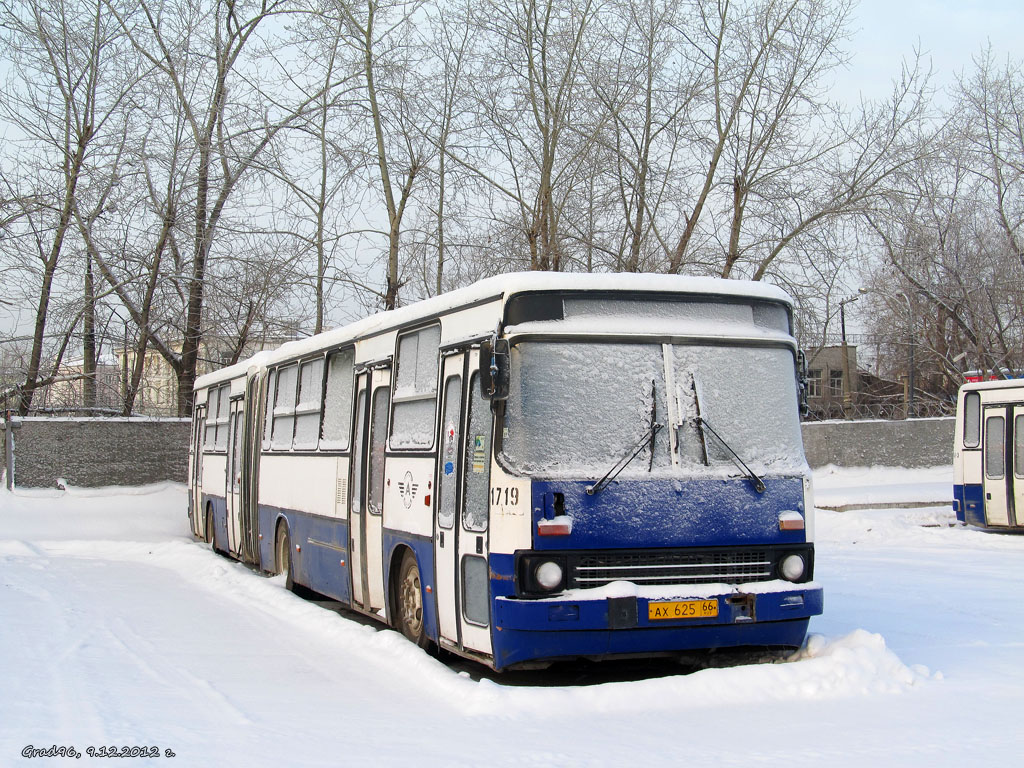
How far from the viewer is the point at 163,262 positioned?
93.9 ft

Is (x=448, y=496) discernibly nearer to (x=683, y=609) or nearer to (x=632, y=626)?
(x=632, y=626)

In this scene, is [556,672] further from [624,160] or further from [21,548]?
[624,160]

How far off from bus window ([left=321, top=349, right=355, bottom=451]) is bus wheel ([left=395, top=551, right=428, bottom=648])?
6.83ft

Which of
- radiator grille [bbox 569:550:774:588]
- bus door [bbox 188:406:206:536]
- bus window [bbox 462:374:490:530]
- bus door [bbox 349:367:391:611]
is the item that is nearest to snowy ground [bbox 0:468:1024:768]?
bus door [bbox 349:367:391:611]

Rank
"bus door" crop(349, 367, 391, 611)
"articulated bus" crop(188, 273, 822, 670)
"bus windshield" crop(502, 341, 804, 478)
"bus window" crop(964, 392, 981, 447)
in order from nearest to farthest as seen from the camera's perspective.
→ 1. "articulated bus" crop(188, 273, 822, 670)
2. "bus windshield" crop(502, 341, 804, 478)
3. "bus door" crop(349, 367, 391, 611)
4. "bus window" crop(964, 392, 981, 447)

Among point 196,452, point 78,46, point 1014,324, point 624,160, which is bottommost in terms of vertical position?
point 196,452

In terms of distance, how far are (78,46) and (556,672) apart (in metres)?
23.2

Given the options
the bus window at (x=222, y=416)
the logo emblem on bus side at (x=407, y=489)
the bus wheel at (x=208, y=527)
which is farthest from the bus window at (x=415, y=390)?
the bus wheel at (x=208, y=527)

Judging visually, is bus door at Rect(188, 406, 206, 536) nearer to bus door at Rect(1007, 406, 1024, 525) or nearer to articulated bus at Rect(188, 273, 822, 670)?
articulated bus at Rect(188, 273, 822, 670)

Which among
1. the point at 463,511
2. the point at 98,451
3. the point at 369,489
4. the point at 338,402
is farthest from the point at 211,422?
the point at 463,511

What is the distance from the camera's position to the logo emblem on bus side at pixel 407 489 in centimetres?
968

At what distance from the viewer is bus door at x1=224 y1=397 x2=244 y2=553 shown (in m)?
17.8

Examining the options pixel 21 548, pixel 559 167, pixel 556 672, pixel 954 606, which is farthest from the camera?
pixel 559 167

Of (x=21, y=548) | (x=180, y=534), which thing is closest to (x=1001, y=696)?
(x=21, y=548)
